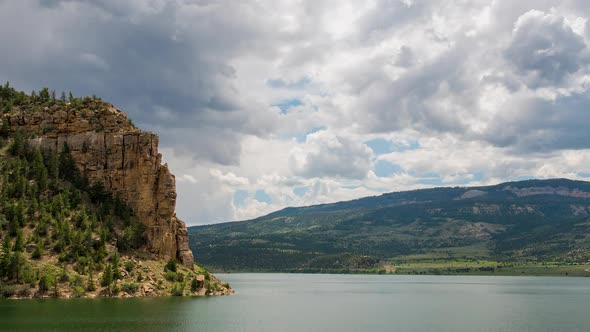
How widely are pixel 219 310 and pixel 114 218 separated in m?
54.2

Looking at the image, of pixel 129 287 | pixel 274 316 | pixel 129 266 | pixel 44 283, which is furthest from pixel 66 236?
pixel 274 316

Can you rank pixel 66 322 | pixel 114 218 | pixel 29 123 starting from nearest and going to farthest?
pixel 66 322, pixel 114 218, pixel 29 123

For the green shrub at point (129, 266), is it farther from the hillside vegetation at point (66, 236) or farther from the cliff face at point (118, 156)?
the cliff face at point (118, 156)

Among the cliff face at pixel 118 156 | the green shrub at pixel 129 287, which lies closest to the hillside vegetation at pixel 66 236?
the green shrub at pixel 129 287

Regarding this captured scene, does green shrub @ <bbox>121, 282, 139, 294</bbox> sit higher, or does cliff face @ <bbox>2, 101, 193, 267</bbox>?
cliff face @ <bbox>2, 101, 193, 267</bbox>

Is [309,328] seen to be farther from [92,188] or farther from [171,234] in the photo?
[92,188]

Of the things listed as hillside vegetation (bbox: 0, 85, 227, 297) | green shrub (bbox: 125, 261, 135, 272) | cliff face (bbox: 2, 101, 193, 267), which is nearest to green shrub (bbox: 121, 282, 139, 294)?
hillside vegetation (bbox: 0, 85, 227, 297)

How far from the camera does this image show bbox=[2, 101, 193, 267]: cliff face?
15925 centimetres

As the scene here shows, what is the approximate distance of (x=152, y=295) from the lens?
133000 millimetres

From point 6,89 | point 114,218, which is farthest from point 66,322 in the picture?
point 6,89

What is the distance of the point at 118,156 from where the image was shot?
162m

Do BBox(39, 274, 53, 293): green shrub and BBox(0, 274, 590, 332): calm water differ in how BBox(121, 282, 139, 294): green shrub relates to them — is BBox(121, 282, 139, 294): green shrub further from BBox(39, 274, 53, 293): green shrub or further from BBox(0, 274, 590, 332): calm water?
BBox(39, 274, 53, 293): green shrub

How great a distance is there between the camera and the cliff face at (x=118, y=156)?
159250 mm

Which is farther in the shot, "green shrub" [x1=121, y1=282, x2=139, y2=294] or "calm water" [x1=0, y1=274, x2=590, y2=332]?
"green shrub" [x1=121, y1=282, x2=139, y2=294]
